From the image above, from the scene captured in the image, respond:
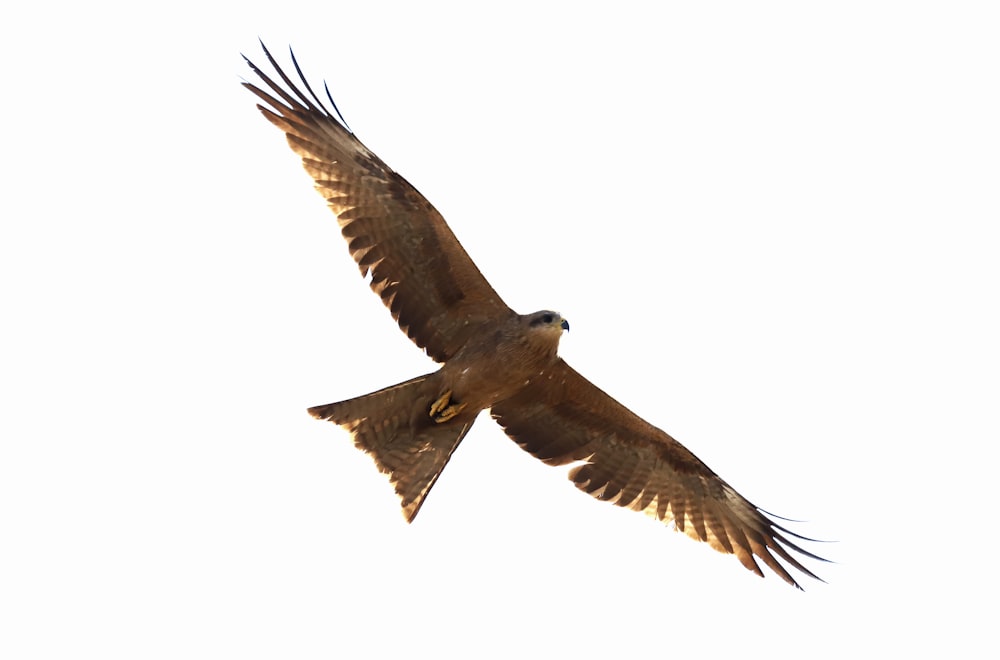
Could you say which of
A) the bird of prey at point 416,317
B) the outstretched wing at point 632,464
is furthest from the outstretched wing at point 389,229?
the outstretched wing at point 632,464

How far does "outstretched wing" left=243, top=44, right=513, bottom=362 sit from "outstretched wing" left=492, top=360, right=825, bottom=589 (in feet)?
3.04

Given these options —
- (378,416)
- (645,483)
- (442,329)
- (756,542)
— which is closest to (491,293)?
(442,329)

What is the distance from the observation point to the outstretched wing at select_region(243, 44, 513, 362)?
1266 cm

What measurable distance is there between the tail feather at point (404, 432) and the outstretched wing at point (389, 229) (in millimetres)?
544

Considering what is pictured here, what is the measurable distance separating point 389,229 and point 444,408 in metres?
1.49

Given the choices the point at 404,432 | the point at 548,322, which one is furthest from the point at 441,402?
the point at 548,322

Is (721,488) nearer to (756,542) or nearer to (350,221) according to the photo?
(756,542)

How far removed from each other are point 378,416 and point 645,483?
2620 mm

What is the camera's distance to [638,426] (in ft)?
44.4

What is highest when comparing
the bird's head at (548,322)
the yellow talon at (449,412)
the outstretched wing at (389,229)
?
the outstretched wing at (389,229)

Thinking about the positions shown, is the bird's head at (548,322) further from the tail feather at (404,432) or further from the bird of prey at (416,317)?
the tail feather at (404,432)

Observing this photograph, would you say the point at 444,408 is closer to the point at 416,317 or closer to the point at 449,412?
the point at 449,412

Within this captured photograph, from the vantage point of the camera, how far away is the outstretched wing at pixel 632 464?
526 inches

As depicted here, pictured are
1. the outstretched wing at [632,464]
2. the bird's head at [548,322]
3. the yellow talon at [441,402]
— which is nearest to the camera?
the bird's head at [548,322]
